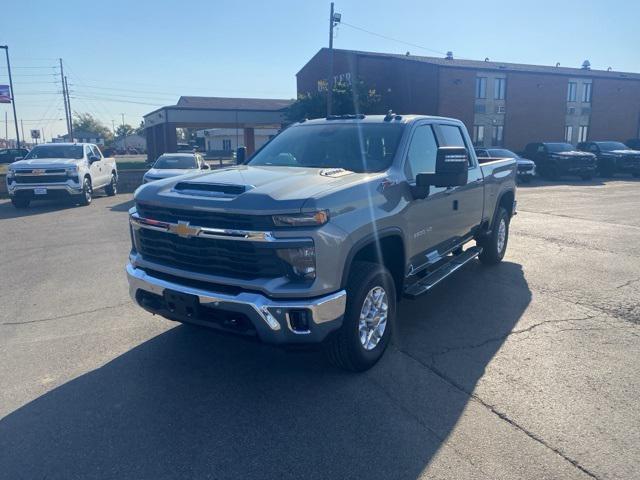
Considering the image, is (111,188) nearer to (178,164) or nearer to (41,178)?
(178,164)

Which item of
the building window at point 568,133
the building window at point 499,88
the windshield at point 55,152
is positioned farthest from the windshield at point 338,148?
the building window at point 568,133

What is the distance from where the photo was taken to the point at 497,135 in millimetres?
36531

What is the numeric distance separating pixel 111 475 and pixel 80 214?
11.8m

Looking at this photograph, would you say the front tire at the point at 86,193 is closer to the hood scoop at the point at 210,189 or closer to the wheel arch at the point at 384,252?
the hood scoop at the point at 210,189

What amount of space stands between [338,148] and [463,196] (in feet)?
5.64

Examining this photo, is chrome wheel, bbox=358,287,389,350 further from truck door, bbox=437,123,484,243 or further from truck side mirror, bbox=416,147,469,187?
truck door, bbox=437,123,484,243

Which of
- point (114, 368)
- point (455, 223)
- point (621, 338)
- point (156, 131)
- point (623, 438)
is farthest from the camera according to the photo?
point (156, 131)

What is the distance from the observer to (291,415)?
344 cm

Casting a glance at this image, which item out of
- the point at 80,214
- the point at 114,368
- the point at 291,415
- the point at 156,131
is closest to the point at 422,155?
the point at 291,415

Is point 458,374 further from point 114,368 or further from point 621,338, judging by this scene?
point 114,368

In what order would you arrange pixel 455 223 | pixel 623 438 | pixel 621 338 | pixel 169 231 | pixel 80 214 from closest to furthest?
pixel 623 438 → pixel 169 231 → pixel 621 338 → pixel 455 223 → pixel 80 214

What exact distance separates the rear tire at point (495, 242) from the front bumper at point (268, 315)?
424 cm

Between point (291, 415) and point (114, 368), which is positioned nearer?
point (291, 415)

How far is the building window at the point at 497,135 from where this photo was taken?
119 ft
